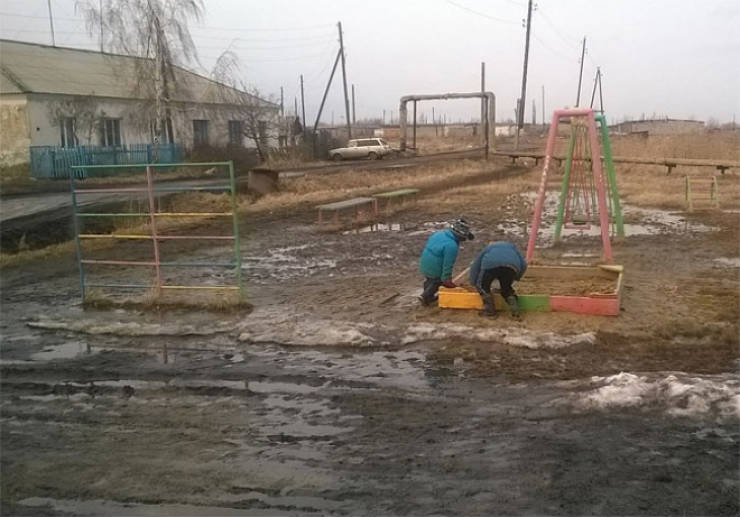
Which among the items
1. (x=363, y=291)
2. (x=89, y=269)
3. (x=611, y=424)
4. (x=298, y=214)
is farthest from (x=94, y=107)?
(x=611, y=424)

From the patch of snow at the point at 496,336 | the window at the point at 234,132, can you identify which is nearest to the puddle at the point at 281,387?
the patch of snow at the point at 496,336

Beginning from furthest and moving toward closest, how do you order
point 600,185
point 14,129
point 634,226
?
1. point 14,129
2. point 634,226
3. point 600,185

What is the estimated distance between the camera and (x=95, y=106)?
107 feet

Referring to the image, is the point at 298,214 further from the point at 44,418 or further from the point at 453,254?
the point at 44,418

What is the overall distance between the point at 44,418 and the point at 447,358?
3.46 m

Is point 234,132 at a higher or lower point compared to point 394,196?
higher

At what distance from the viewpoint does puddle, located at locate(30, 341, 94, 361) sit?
6984 millimetres

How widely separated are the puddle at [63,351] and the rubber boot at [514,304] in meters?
4.51

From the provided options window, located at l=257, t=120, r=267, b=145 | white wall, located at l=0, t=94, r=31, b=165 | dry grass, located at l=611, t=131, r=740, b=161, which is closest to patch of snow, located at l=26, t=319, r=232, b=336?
white wall, located at l=0, t=94, r=31, b=165

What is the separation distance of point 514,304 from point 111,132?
1244 inches

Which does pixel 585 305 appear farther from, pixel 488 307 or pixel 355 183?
pixel 355 183

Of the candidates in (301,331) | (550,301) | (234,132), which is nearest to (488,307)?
(550,301)

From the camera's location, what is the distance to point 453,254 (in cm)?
786

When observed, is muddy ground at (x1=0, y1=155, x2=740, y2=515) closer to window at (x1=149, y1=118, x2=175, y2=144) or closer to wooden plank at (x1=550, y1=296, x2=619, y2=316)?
wooden plank at (x1=550, y1=296, x2=619, y2=316)
